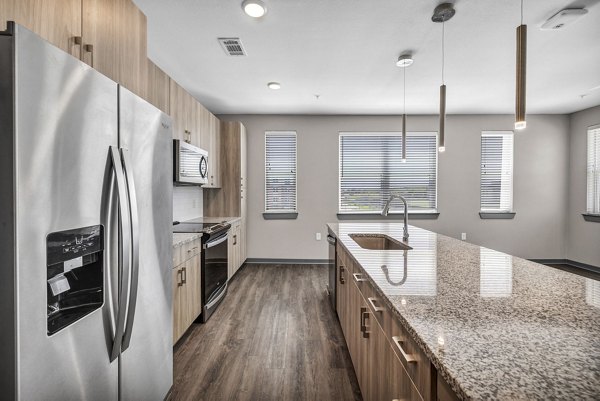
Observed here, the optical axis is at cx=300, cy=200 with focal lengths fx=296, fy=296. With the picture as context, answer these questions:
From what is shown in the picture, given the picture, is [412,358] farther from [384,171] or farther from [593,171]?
[593,171]

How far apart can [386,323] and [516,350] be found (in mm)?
502

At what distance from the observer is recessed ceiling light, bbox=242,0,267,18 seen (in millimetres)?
2070

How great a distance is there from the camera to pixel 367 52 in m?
2.85

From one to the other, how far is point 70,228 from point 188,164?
220cm

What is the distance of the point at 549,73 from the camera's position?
3373 mm

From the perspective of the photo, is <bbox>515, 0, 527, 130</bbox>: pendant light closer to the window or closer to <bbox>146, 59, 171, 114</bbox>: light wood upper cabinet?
<bbox>146, 59, 171, 114</bbox>: light wood upper cabinet

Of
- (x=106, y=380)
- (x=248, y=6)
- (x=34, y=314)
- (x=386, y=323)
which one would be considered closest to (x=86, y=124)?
(x=34, y=314)

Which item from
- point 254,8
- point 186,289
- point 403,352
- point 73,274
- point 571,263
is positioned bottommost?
point 571,263

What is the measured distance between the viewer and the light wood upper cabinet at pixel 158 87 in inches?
91.0

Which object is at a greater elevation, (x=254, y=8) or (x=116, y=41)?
(x=254, y=8)

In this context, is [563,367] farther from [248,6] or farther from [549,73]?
[549,73]

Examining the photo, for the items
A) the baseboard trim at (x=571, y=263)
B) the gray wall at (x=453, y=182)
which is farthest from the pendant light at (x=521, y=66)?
the baseboard trim at (x=571, y=263)

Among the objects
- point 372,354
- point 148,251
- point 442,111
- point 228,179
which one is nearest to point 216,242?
point 148,251

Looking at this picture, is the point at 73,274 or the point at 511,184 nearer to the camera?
the point at 73,274
